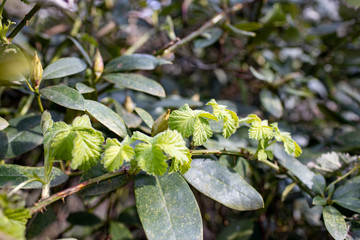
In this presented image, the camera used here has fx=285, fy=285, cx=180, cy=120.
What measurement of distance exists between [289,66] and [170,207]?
110 centimetres

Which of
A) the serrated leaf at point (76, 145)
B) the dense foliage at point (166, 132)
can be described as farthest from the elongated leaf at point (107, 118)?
the serrated leaf at point (76, 145)

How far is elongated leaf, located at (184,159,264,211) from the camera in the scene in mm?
667

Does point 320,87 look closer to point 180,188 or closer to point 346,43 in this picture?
point 346,43

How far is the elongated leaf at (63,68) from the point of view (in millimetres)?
804

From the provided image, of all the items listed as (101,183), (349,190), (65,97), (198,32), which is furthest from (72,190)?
(198,32)

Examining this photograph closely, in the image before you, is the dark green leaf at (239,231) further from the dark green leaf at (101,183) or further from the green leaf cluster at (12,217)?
the green leaf cluster at (12,217)

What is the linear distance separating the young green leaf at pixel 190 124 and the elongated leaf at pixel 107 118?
15 centimetres

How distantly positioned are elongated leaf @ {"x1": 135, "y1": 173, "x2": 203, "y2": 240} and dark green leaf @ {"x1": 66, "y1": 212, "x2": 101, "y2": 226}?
0.55 metres

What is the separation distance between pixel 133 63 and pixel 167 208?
0.50 metres

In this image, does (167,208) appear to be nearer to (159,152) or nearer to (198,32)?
(159,152)

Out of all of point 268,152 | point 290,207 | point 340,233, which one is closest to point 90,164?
point 268,152

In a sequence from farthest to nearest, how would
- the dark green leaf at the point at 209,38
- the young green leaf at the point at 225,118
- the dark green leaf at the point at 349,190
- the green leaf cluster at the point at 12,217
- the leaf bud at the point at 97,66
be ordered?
1. the dark green leaf at the point at 209,38
2. the leaf bud at the point at 97,66
3. the dark green leaf at the point at 349,190
4. the young green leaf at the point at 225,118
5. the green leaf cluster at the point at 12,217

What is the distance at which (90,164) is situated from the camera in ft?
1.79

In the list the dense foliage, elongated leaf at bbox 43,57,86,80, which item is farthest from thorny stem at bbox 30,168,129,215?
elongated leaf at bbox 43,57,86,80
